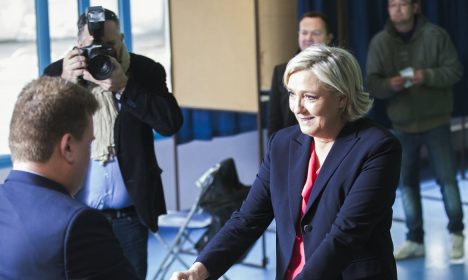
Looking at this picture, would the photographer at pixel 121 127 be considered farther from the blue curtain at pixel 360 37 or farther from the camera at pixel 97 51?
the blue curtain at pixel 360 37

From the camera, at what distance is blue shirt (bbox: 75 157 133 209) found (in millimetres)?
3016

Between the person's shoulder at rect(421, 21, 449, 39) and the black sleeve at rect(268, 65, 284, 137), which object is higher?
the person's shoulder at rect(421, 21, 449, 39)

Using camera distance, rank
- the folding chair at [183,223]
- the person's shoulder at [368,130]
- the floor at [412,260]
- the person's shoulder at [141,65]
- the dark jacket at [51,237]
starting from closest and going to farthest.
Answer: the dark jacket at [51,237]
the person's shoulder at [368,130]
the person's shoulder at [141,65]
the folding chair at [183,223]
the floor at [412,260]

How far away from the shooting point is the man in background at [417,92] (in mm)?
4730

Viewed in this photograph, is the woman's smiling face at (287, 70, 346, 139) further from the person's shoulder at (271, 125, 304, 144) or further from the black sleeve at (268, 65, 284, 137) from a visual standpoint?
the black sleeve at (268, 65, 284, 137)

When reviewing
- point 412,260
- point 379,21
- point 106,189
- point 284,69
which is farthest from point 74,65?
point 379,21

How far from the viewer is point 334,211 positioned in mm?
2119

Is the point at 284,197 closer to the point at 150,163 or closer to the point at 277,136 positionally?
the point at 277,136

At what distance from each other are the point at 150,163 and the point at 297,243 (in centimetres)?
104

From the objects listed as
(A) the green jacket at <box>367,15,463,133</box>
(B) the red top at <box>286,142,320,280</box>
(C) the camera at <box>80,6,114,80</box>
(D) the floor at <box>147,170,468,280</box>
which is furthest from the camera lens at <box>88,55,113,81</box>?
(A) the green jacket at <box>367,15,463,133</box>

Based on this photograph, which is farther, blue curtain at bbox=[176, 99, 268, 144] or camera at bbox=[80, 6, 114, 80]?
blue curtain at bbox=[176, 99, 268, 144]

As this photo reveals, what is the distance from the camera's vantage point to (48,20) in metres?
4.90

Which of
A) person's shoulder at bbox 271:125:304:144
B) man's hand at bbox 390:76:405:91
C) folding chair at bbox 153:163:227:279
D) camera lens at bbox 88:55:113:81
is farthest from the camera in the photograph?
man's hand at bbox 390:76:405:91

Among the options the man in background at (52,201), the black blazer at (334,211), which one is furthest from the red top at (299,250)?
the man in background at (52,201)
